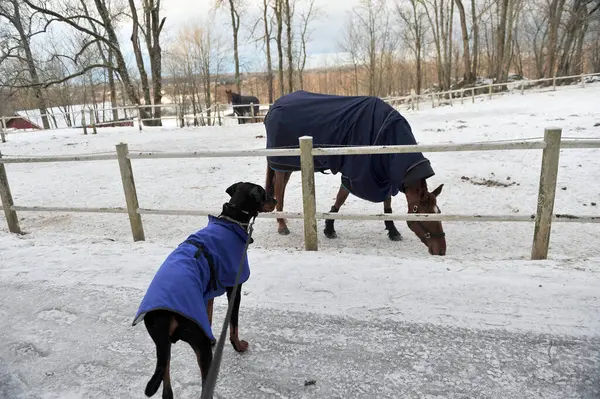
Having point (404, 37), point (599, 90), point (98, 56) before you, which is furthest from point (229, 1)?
point (599, 90)

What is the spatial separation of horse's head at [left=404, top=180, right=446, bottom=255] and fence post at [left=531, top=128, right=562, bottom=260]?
2.95ft

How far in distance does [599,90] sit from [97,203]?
22.0 m

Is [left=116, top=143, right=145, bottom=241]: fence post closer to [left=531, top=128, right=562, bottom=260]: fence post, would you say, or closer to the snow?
the snow

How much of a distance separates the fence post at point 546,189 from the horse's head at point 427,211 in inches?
35.4

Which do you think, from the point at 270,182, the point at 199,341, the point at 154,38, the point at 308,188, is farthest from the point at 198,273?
the point at 154,38

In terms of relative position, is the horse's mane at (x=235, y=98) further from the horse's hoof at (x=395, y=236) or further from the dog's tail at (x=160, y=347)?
the dog's tail at (x=160, y=347)

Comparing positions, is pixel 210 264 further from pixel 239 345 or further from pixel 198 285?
pixel 239 345

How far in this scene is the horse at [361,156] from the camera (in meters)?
4.03

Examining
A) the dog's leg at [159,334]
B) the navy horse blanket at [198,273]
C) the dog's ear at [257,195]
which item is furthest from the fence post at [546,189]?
the dog's leg at [159,334]

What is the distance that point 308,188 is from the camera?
156 inches

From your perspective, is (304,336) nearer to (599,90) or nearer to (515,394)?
(515,394)

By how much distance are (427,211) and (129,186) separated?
11.8ft

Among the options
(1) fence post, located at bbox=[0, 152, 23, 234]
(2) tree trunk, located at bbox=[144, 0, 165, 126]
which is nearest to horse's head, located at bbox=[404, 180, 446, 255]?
(1) fence post, located at bbox=[0, 152, 23, 234]

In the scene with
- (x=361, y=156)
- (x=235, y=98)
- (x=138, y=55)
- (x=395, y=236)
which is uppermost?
(x=138, y=55)
